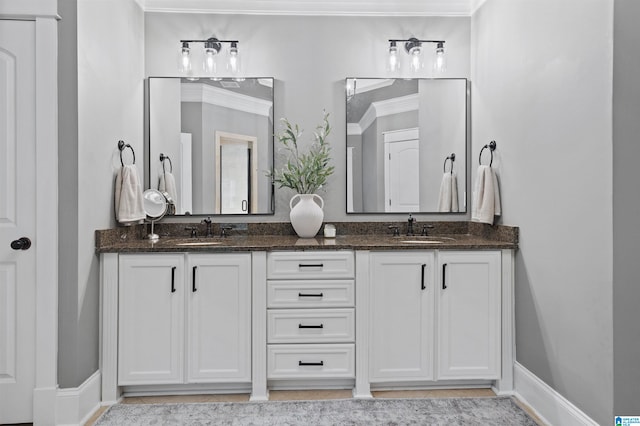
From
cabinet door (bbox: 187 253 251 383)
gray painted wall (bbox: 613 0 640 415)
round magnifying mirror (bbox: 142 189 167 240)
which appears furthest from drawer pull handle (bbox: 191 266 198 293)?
gray painted wall (bbox: 613 0 640 415)

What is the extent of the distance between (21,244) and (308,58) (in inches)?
81.8

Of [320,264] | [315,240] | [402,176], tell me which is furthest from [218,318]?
[402,176]

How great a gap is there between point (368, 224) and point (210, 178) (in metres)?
1.15

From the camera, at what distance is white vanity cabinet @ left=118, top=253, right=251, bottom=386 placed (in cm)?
232

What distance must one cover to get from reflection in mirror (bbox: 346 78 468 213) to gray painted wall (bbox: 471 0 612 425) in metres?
0.37

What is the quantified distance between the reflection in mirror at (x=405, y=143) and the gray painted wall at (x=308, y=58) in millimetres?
78

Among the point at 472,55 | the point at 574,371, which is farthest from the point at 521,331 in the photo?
the point at 472,55

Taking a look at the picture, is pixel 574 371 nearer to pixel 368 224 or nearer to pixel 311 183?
pixel 368 224

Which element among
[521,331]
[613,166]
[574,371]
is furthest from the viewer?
[521,331]

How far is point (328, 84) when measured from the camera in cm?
299

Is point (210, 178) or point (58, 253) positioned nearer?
point (58, 253)

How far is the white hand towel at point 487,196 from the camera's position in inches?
101

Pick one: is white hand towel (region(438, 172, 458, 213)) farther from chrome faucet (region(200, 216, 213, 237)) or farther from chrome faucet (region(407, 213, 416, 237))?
chrome faucet (region(200, 216, 213, 237))

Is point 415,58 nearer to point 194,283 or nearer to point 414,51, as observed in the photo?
point 414,51
